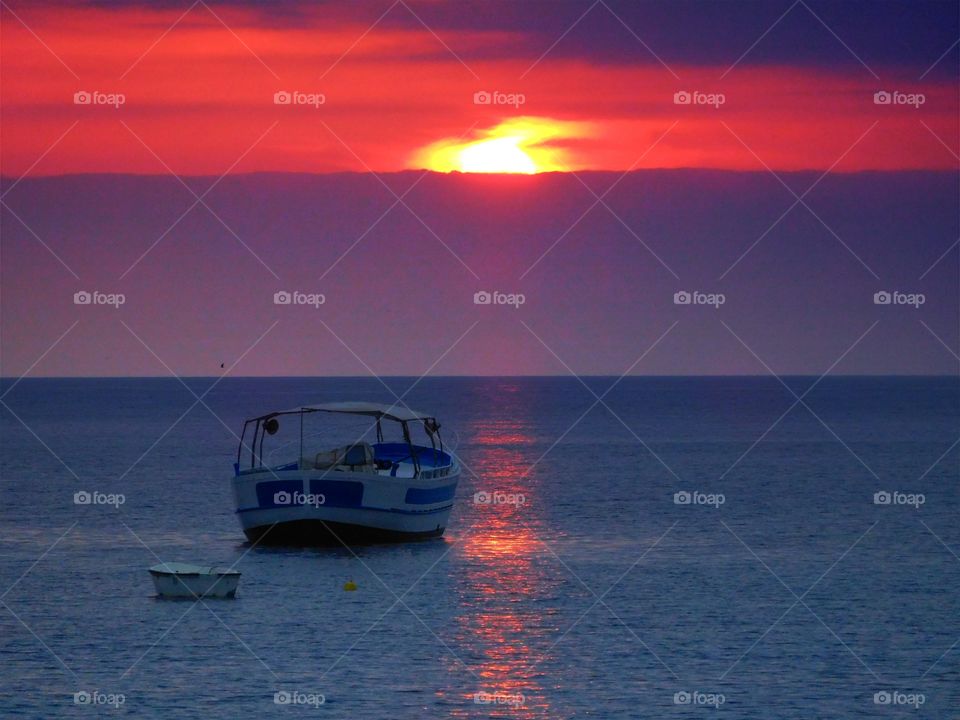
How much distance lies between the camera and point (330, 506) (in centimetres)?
6875

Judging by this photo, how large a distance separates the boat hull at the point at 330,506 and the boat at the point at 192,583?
31.4 ft

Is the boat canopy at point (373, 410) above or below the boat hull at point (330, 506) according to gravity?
above

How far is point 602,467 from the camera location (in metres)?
141

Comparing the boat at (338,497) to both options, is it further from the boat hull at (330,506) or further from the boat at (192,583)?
the boat at (192,583)

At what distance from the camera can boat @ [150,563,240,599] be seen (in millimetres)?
58250

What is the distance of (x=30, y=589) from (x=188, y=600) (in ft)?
26.4

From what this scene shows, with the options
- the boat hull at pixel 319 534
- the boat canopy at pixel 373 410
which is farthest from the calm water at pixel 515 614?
the boat canopy at pixel 373 410

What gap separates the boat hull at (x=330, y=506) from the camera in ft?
224

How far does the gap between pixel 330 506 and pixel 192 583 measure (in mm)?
11077

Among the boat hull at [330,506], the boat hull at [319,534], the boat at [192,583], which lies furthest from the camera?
the boat hull at [319,534]

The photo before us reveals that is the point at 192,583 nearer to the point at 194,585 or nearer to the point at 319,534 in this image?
the point at 194,585

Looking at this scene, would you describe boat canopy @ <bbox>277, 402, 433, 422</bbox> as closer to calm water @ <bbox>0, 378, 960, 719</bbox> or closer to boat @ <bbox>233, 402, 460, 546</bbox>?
boat @ <bbox>233, 402, 460, 546</bbox>

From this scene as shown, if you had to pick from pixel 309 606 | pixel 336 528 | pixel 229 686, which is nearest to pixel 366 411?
pixel 336 528

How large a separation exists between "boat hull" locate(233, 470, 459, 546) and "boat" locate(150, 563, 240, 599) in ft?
31.4
